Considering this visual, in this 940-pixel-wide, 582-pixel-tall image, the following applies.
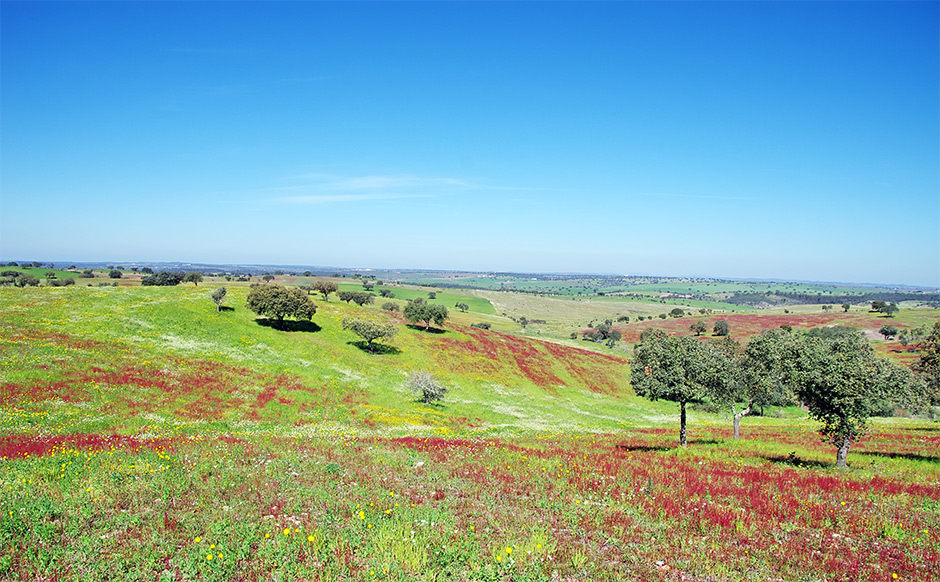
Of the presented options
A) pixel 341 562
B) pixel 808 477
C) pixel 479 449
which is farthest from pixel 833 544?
pixel 479 449

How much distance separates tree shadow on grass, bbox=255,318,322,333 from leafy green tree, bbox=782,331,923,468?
70.1 metres

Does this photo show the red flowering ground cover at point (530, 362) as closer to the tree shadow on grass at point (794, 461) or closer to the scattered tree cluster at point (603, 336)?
the scattered tree cluster at point (603, 336)

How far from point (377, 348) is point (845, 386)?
63.5 metres

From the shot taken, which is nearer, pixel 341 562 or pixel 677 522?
pixel 341 562

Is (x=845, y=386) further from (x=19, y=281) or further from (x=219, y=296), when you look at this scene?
(x=19, y=281)

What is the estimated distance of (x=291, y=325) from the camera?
2992 inches

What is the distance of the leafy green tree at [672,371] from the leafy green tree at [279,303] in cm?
5997

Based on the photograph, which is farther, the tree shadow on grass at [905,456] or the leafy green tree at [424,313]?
the leafy green tree at [424,313]

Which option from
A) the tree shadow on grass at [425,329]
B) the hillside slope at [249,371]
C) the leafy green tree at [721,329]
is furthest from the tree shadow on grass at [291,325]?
the leafy green tree at [721,329]

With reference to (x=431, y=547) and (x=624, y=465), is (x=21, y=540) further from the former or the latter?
(x=624, y=465)

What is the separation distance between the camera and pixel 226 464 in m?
15.5

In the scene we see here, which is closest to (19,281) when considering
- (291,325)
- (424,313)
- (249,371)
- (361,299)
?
(361,299)

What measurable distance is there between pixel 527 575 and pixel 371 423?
109 feet

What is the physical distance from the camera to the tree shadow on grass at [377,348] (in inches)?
2874
